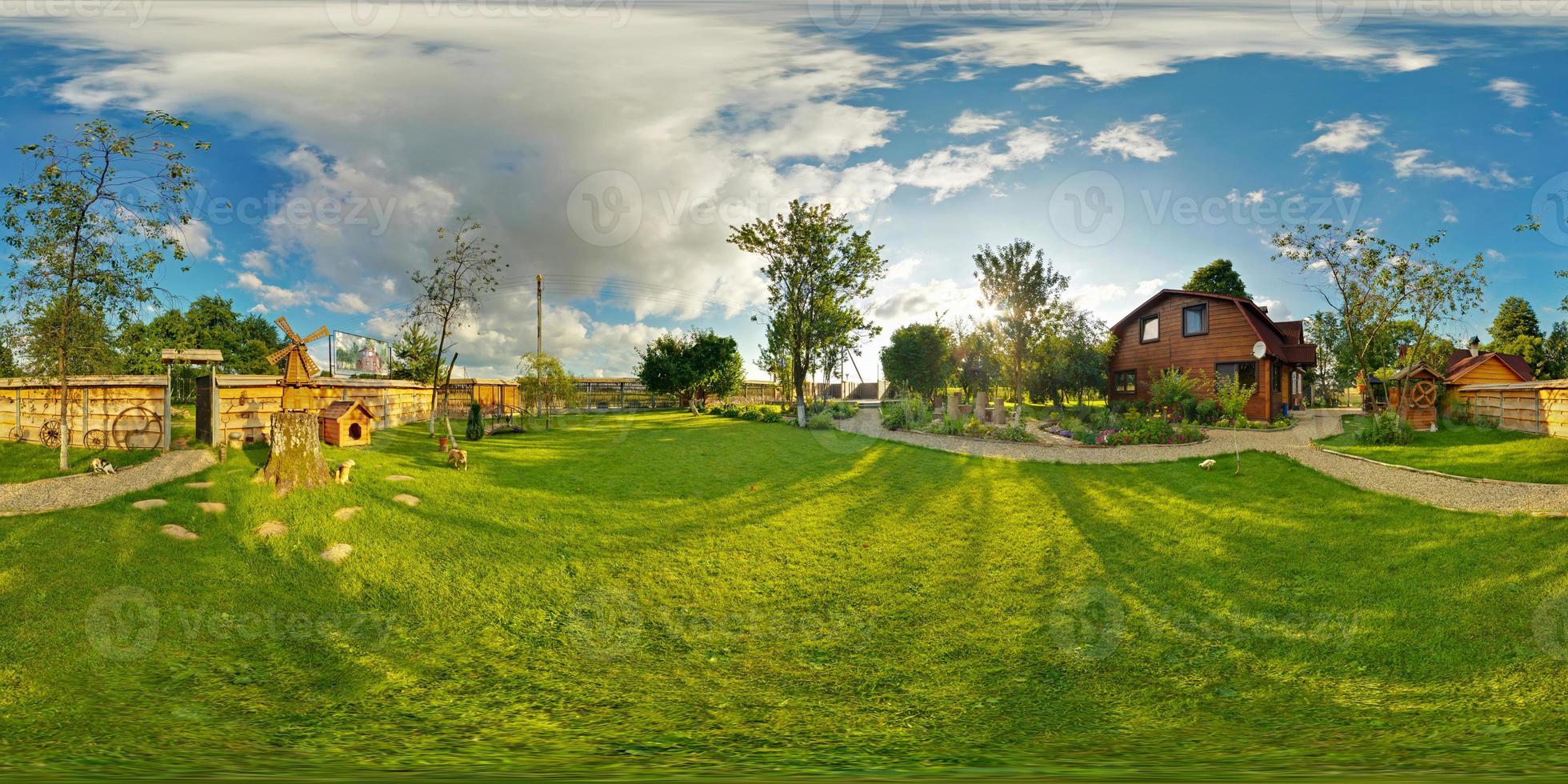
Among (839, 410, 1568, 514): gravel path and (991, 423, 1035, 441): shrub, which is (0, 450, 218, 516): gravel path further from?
(991, 423, 1035, 441): shrub

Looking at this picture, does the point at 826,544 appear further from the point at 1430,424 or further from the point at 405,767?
the point at 1430,424

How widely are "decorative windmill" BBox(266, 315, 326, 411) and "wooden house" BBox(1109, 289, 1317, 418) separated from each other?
2896cm

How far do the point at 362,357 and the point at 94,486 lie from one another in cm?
2561

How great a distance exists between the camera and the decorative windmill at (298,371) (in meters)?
13.5

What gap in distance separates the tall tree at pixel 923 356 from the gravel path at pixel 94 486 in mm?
29574

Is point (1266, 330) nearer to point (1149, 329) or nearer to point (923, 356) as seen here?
point (1149, 329)

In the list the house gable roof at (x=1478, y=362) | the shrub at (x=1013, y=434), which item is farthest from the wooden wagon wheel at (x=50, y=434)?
the house gable roof at (x=1478, y=362)

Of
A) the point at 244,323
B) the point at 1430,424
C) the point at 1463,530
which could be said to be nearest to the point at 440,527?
the point at 1463,530

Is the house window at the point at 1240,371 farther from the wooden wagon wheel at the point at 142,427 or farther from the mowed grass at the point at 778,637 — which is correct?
the wooden wagon wheel at the point at 142,427

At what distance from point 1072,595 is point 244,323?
53.8 meters

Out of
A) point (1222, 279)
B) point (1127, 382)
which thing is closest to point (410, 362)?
point (1127, 382)

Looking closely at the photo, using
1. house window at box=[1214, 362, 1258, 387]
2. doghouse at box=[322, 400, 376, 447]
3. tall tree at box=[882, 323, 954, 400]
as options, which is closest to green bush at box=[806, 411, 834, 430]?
tall tree at box=[882, 323, 954, 400]

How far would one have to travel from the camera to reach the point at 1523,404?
1593 cm

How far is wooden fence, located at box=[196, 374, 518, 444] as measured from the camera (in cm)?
1158
